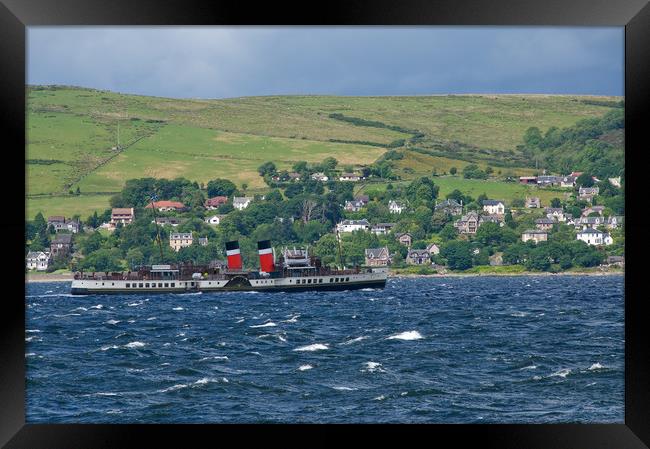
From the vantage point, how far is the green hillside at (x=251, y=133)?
76.4m

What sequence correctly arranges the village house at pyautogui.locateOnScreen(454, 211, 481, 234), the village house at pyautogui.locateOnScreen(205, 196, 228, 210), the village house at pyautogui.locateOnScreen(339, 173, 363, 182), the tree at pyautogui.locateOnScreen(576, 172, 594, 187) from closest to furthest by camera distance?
the village house at pyautogui.locateOnScreen(454, 211, 481, 234) → the village house at pyautogui.locateOnScreen(205, 196, 228, 210) → the tree at pyautogui.locateOnScreen(576, 172, 594, 187) → the village house at pyautogui.locateOnScreen(339, 173, 363, 182)

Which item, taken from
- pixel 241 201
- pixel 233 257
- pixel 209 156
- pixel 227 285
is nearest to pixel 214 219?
pixel 241 201

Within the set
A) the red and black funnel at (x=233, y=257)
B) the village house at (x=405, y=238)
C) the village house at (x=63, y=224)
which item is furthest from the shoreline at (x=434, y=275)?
the red and black funnel at (x=233, y=257)

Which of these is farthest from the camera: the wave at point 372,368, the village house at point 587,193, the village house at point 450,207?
the village house at point 587,193

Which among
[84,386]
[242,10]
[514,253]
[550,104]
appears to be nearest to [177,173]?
[514,253]

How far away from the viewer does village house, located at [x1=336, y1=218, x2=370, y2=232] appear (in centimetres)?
7269

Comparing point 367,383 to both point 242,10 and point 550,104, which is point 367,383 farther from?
point 550,104

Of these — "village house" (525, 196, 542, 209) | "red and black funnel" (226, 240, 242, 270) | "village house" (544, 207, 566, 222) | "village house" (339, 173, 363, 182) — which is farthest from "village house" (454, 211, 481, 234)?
"red and black funnel" (226, 240, 242, 270)

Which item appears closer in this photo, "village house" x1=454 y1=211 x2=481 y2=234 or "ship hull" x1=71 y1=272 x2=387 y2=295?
"ship hull" x1=71 y1=272 x2=387 y2=295

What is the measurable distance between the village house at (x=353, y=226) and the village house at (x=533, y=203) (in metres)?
12.6

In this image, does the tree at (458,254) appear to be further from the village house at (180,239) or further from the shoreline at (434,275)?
the village house at (180,239)

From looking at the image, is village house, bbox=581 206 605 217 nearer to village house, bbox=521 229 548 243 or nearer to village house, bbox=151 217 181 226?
village house, bbox=521 229 548 243

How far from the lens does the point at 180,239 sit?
6988 centimetres

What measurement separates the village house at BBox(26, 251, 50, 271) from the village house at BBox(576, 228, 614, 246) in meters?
38.8
